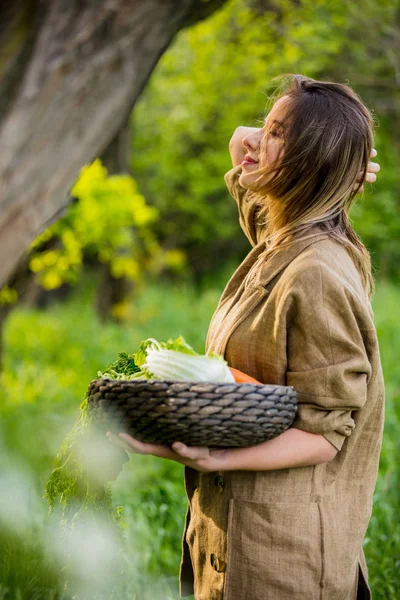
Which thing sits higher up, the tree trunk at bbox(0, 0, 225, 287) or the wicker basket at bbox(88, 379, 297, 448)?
the tree trunk at bbox(0, 0, 225, 287)

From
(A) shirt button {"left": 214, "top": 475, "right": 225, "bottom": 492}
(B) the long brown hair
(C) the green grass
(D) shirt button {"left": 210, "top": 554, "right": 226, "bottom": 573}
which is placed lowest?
(C) the green grass

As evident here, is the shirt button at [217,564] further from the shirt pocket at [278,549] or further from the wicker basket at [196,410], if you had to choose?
the wicker basket at [196,410]

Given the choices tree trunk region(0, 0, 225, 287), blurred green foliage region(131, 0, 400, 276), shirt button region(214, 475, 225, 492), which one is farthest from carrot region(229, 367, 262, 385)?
blurred green foliage region(131, 0, 400, 276)

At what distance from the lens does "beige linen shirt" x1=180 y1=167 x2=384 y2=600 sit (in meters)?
1.90

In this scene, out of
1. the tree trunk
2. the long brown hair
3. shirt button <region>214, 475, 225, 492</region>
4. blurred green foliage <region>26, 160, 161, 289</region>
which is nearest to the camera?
the long brown hair

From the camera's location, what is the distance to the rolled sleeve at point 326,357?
6.19 feet

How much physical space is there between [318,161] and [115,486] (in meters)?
3.39

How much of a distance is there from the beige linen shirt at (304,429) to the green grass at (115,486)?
1.54ft

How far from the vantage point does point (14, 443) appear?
206 inches

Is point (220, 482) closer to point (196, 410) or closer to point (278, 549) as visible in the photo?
point (278, 549)

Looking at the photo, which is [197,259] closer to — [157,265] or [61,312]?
[157,265]

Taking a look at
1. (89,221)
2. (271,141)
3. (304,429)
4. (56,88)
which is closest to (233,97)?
(89,221)

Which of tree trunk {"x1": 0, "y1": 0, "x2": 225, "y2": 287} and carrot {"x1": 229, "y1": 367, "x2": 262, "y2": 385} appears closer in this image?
carrot {"x1": 229, "y1": 367, "x2": 262, "y2": 385}

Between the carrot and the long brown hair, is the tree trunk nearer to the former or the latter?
the long brown hair
